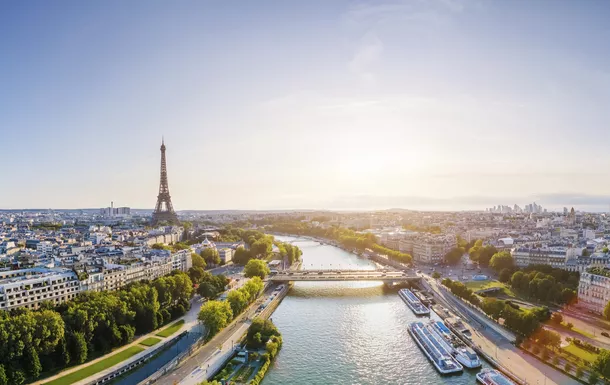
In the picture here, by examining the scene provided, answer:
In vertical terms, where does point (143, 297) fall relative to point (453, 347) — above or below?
above

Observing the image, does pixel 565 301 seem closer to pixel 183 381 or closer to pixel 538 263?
pixel 538 263

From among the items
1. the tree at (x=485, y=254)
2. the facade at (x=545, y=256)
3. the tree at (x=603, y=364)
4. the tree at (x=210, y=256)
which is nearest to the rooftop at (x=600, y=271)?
the facade at (x=545, y=256)

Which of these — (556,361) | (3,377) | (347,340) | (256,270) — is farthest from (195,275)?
(556,361)

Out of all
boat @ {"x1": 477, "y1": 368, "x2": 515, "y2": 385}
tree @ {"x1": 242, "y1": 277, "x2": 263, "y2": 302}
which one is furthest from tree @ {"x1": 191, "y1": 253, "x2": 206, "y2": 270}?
boat @ {"x1": 477, "y1": 368, "x2": 515, "y2": 385}

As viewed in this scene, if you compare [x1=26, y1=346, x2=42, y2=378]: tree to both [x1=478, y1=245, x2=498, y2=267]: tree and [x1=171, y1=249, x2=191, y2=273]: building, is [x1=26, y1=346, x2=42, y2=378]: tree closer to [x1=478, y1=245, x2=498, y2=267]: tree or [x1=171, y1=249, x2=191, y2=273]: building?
[x1=171, y1=249, x2=191, y2=273]: building

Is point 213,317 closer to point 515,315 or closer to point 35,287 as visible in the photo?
point 35,287

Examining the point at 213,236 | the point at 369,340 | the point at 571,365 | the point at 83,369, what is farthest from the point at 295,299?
the point at 213,236

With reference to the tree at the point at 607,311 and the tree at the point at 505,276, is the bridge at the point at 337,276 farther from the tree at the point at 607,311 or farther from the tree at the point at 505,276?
the tree at the point at 607,311
